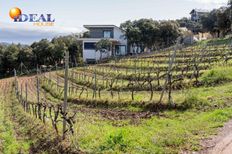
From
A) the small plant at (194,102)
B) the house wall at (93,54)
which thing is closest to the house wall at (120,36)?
the house wall at (93,54)

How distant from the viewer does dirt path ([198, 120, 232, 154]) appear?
10385mm

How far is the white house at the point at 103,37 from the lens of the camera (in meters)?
68.4

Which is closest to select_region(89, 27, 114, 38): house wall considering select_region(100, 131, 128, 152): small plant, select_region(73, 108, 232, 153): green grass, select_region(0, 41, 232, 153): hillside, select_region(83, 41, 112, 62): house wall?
select_region(83, 41, 112, 62): house wall

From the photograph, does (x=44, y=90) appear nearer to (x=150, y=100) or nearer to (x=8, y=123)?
(x=8, y=123)

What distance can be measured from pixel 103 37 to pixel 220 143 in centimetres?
6135

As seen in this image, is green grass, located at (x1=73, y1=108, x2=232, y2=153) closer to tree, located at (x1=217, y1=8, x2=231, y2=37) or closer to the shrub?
the shrub

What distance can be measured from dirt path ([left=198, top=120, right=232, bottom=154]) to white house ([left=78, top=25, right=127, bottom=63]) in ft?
186

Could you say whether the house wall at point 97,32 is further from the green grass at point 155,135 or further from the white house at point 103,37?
the green grass at point 155,135

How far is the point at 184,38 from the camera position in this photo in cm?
7550

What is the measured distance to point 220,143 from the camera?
11.0 meters

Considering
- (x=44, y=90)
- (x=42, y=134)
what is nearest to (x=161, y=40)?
(x=44, y=90)

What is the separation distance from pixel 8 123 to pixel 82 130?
29.4ft

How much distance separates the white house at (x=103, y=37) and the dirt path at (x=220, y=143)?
56543 mm

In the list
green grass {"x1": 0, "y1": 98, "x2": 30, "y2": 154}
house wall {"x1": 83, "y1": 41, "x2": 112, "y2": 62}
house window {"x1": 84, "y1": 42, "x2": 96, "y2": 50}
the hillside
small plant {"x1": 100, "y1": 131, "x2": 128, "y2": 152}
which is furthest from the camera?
house window {"x1": 84, "y1": 42, "x2": 96, "y2": 50}
